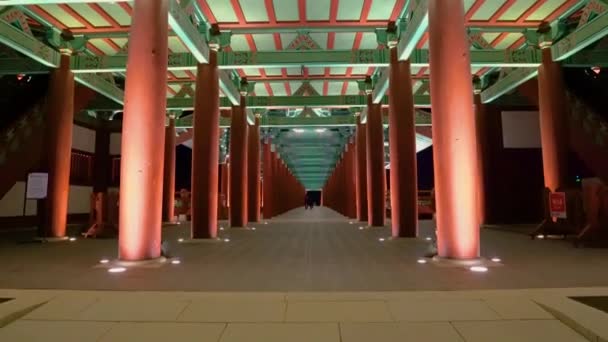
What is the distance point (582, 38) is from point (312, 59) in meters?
8.52

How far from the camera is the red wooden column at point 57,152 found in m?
10.7

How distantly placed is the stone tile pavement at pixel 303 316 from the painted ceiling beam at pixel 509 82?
1196 cm

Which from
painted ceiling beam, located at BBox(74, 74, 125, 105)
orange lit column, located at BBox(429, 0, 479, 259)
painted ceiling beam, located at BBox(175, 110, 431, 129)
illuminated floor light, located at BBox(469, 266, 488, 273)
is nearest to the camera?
illuminated floor light, located at BBox(469, 266, 488, 273)

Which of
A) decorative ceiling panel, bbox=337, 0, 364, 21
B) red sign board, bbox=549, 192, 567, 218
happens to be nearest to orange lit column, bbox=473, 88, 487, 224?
red sign board, bbox=549, 192, 567, 218

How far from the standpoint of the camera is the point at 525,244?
9031mm

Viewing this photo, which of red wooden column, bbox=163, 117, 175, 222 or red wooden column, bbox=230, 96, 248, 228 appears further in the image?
red wooden column, bbox=163, 117, 175, 222

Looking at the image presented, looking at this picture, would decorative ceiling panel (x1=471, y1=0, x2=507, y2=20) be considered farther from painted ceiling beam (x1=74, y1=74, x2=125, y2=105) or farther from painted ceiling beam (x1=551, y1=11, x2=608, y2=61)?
painted ceiling beam (x1=74, y1=74, x2=125, y2=105)

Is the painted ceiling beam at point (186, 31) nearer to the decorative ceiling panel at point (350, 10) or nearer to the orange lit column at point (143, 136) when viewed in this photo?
the orange lit column at point (143, 136)

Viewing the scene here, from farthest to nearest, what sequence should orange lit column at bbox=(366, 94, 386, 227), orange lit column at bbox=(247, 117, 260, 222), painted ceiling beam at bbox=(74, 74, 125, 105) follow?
orange lit column at bbox=(247, 117, 260, 222) → orange lit column at bbox=(366, 94, 386, 227) → painted ceiling beam at bbox=(74, 74, 125, 105)

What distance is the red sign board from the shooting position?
393 inches

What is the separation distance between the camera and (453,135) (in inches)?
244

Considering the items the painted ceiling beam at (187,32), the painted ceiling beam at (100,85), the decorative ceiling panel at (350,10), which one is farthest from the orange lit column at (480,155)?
the painted ceiling beam at (100,85)

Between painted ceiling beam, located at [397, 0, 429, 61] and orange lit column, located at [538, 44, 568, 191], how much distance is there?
17.3ft

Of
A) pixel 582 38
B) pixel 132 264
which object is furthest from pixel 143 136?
pixel 582 38
